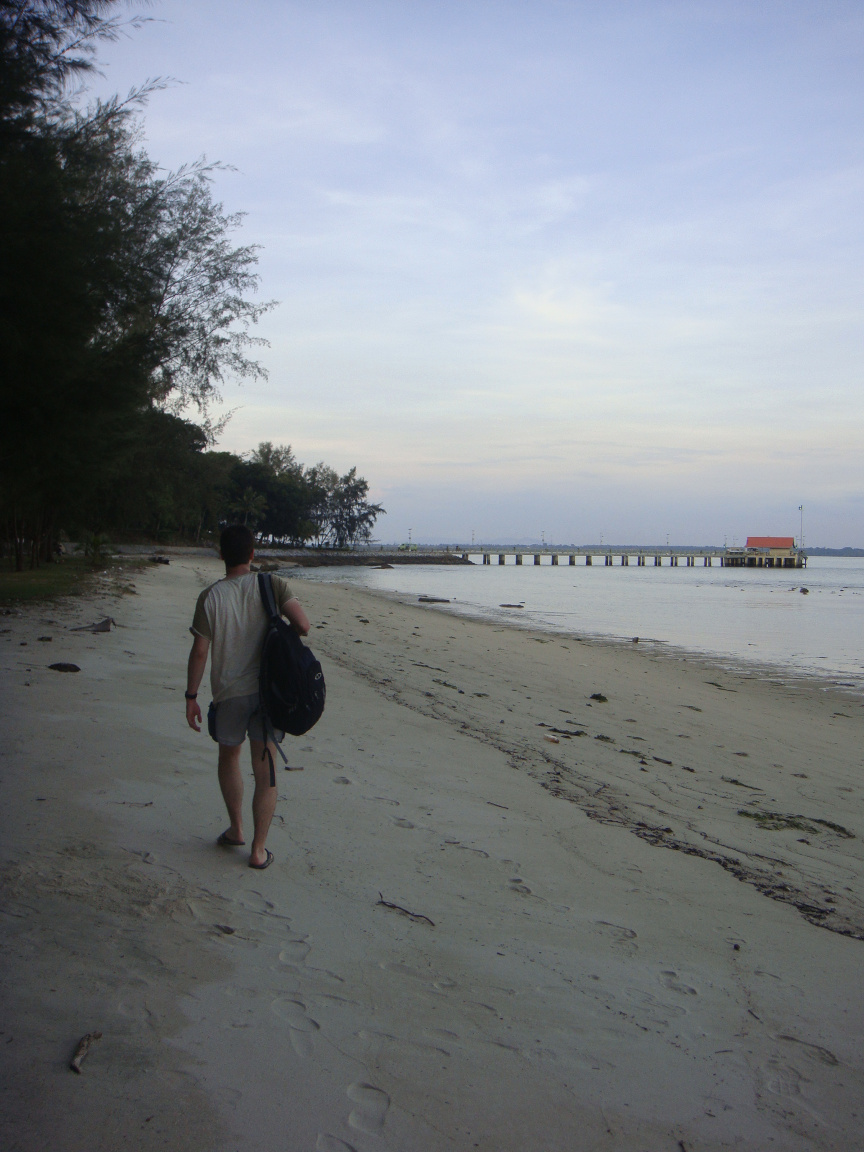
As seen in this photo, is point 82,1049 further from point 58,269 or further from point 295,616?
point 58,269

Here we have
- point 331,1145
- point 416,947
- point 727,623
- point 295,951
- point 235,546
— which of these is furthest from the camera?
point 727,623

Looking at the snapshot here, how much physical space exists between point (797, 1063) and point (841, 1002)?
0.55m

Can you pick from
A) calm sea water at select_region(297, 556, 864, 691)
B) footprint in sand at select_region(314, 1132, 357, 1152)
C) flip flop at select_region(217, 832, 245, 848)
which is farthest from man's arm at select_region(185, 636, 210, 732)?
calm sea water at select_region(297, 556, 864, 691)

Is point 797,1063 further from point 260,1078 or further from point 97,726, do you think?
point 97,726

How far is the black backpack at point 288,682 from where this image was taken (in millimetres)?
3508

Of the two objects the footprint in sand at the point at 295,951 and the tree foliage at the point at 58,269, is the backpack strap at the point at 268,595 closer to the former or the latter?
the footprint in sand at the point at 295,951

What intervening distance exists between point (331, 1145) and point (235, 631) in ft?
6.87

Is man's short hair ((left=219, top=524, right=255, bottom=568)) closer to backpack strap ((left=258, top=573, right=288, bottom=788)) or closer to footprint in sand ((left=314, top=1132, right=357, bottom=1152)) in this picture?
backpack strap ((left=258, top=573, right=288, bottom=788))

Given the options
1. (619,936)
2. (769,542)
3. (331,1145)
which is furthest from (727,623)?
(769,542)

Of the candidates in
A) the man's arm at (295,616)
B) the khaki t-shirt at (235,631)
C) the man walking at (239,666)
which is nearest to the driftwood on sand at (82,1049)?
the man walking at (239,666)

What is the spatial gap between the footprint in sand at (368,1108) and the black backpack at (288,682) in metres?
1.46

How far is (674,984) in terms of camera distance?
3062 millimetres

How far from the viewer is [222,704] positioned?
3676 millimetres

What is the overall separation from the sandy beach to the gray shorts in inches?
23.5
